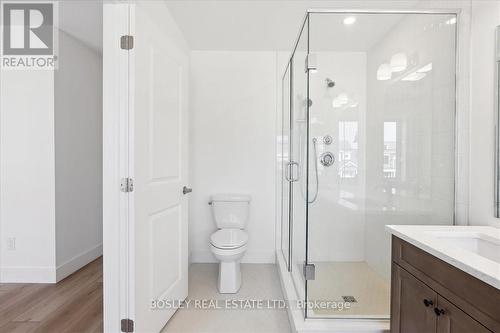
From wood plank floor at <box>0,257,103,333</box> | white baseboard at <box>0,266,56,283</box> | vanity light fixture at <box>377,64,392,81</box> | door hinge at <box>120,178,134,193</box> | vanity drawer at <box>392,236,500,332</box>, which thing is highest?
vanity light fixture at <box>377,64,392,81</box>

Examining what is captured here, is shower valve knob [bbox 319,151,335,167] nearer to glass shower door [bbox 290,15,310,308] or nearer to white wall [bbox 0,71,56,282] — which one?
glass shower door [bbox 290,15,310,308]

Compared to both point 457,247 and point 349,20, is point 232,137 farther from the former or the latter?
point 457,247

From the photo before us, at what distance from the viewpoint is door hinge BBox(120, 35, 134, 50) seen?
1382mm

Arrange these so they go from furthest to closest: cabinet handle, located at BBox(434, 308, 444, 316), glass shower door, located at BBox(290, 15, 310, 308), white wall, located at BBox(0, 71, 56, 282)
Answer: white wall, located at BBox(0, 71, 56, 282)
glass shower door, located at BBox(290, 15, 310, 308)
cabinet handle, located at BBox(434, 308, 444, 316)

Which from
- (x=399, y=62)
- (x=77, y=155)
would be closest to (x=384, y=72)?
(x=399, y=62)

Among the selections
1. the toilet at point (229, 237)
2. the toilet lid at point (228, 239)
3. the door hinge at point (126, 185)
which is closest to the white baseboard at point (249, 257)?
the toilet at point (229, 237)

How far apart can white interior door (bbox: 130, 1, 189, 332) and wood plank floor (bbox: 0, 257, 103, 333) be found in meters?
0.57

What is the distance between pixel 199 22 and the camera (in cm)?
228

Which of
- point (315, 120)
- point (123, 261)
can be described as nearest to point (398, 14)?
point (315, 120)

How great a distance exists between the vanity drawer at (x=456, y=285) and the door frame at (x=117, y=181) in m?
1.41

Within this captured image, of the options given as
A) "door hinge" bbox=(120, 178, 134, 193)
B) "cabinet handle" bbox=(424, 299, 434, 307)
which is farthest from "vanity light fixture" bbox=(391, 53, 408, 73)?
"door hinge" bbox=(120, 178, 134, 193)

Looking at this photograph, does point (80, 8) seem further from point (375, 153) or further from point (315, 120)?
point (375, 153)

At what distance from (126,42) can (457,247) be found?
6.14 ft

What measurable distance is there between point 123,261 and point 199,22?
204 centimetres
